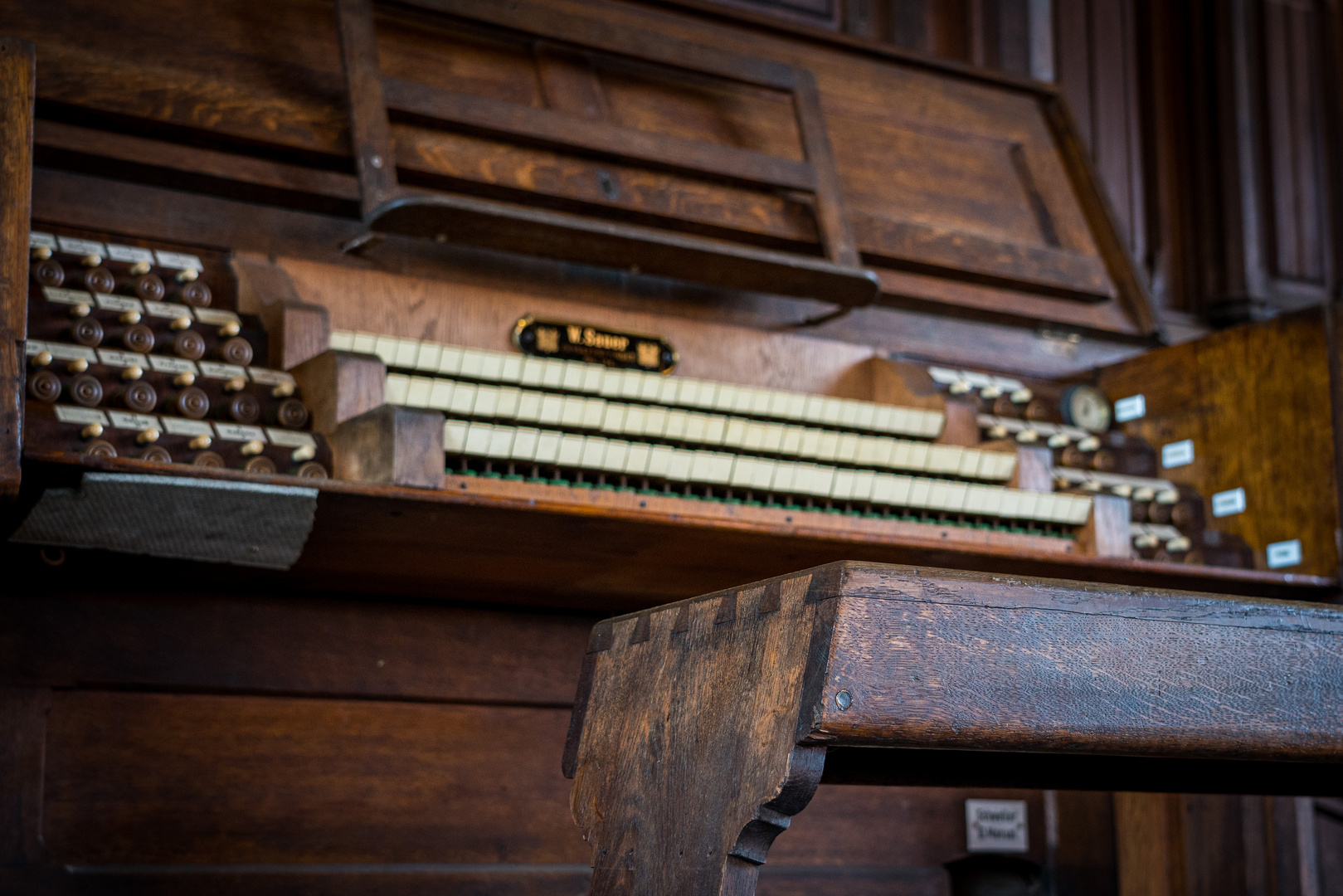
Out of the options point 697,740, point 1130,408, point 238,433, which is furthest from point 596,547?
point 1130,408

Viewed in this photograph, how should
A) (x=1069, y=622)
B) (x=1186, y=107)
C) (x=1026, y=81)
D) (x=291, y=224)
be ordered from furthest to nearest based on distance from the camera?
1. (x=1186, y=107)
2. (x=1026, y=81)
3. (x=291, y=224)
4. (x=1069, y=622)

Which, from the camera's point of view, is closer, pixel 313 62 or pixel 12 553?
pixel 12 553

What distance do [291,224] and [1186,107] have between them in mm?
3027

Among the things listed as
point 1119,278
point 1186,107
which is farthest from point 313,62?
point 1186,107

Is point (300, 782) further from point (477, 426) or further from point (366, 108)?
point (366, 108)

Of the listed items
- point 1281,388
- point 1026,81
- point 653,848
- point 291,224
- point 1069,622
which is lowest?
point 653,848

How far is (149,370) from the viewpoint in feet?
Result: 7.62

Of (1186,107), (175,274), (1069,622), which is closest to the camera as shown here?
(1069,622)

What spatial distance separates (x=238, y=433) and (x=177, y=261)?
50 cm

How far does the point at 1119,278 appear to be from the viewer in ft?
12.1

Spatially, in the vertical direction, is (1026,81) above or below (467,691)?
above

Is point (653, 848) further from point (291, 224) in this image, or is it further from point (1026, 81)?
point (1026, 81)

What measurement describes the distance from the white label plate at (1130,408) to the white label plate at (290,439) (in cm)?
210

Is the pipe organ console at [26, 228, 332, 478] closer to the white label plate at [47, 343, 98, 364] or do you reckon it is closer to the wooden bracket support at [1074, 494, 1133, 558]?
the white label plate at [47, 343, 98, 364]
